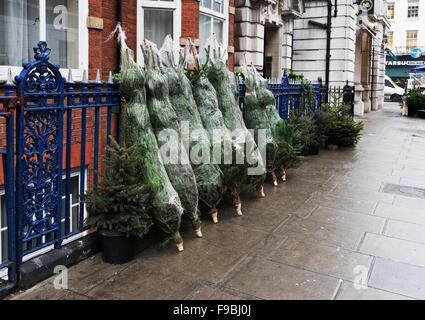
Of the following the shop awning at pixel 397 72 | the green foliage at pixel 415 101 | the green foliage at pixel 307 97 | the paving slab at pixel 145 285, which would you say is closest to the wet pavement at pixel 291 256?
the paving slab at pixel 145 285

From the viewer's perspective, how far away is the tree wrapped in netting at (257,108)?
7.09m

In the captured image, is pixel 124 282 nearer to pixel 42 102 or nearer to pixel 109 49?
pixel 42 102

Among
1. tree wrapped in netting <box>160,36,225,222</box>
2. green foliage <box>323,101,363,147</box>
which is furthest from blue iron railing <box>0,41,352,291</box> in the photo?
green foliage <box>323,101,363,147</box>

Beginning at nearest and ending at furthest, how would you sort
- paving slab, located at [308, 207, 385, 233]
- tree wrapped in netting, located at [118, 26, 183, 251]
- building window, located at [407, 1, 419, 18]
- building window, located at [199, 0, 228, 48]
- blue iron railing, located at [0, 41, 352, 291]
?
blue iron railing, located at [0, 41, 352, 291] → tree wrapped in netting, located at [118, 26, 183, 251] → paving slab, located at [308, 207, 385, 233] → building window, located at [199, 0, 228, 48] → building window, located at [407, 1, 419, 18]

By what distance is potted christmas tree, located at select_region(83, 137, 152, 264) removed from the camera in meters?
4.22

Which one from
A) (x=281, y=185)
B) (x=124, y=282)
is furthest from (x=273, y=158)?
(x=124, y=282)

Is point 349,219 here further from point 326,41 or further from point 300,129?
point 326,41

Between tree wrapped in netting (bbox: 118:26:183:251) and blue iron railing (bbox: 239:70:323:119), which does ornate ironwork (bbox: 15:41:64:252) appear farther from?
blue iron railing (bbox: 239:70:323:119)

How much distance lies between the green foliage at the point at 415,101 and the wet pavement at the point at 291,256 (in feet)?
58.8

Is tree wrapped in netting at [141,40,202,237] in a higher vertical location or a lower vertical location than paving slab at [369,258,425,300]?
higher

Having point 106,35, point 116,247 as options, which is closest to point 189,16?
point 106,35

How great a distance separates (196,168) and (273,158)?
2.27 meters

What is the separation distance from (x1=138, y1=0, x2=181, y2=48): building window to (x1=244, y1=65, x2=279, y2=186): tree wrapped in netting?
3.04 meters

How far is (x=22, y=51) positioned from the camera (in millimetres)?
6410
